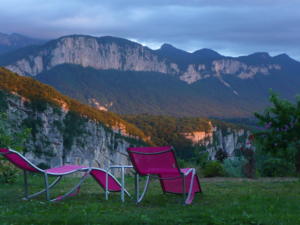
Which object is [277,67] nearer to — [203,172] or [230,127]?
[230,127]

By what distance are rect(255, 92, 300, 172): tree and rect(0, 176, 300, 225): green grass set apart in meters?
0.83

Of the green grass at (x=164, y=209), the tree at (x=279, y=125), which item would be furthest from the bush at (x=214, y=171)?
the green grass at (x=164, y=209)

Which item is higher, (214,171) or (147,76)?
(147,76)

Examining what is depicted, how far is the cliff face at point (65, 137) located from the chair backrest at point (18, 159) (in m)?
38.2

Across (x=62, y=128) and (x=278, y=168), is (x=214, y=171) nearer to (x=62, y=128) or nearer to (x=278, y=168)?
(x=278, y=168)

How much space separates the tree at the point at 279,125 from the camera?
7.69 meters

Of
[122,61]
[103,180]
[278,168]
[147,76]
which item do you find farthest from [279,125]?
[122,61]

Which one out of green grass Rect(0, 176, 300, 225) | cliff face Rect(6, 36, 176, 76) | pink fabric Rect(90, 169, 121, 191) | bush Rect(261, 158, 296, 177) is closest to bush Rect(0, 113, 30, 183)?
green grass Rect(0, 176, 300, 225)

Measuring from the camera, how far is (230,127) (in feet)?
241

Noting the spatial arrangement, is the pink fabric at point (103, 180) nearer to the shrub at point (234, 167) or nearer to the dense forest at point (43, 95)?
the shrub at point (234, 167)

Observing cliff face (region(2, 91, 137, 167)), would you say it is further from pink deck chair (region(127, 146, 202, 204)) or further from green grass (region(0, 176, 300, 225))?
pink deck chair (region(127, 146, 202, 204))

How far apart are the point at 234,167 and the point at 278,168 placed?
1.02 metres

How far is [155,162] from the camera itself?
611 centimetres

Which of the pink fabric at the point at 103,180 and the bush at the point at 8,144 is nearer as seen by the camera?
the pink fabric at the point at 103,180
